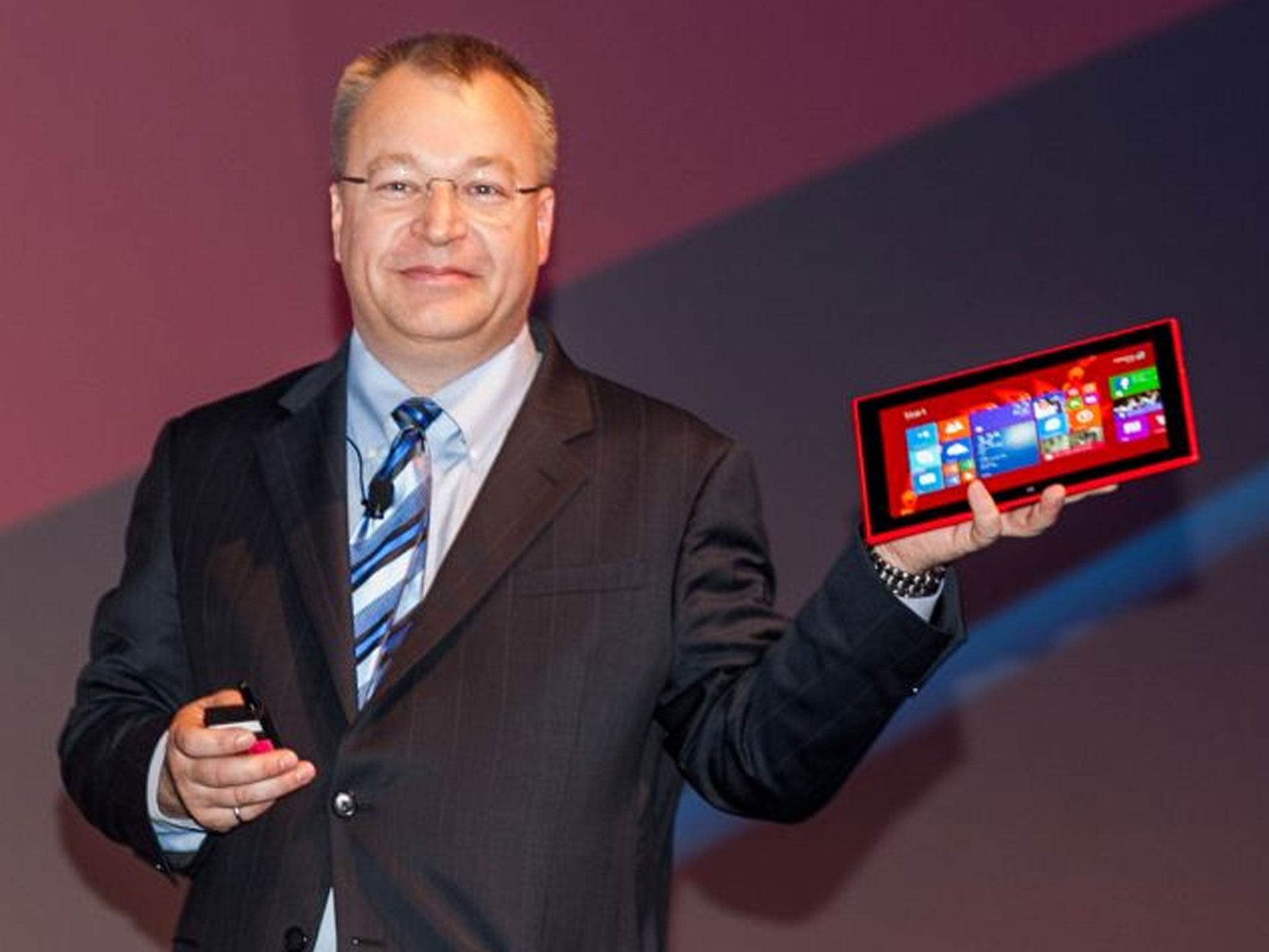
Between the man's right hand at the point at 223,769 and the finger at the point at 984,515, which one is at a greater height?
the finger at the point at 984,515

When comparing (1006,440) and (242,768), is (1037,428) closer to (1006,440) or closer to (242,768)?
(1006,440)

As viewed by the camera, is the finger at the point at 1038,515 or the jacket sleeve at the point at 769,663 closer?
the finger at the point at 1038,515

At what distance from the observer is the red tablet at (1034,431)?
194 centimetres

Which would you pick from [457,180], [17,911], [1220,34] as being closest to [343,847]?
[457,180]

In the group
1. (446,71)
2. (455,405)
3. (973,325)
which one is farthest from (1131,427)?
(973,325)

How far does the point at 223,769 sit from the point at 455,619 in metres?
0.25

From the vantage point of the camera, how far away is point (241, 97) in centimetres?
372

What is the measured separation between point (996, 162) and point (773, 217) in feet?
1.30

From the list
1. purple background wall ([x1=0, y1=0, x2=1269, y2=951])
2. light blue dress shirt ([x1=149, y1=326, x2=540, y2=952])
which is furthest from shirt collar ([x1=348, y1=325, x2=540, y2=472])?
purple background wall ([x1=0, y1=0, x2=1269, y2=951])

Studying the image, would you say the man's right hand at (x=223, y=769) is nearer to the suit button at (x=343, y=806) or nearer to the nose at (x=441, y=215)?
the suit button at (x=343, y=806)

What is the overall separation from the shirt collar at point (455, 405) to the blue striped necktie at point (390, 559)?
0.11 ft

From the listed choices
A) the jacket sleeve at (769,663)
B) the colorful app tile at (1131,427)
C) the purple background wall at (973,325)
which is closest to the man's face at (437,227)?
the jacket sleeve at (769,663)

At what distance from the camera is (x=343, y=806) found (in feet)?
6.79

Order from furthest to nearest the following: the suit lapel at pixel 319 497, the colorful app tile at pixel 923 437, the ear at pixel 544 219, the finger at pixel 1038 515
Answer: the ear at pixel 544 219 < the suit lapel at pixel 319 497 < the colorful app tile at pixel 923 437 < the finger at pixel 1038 515
